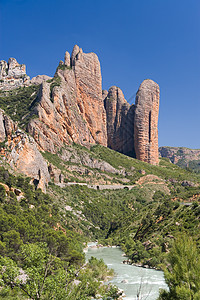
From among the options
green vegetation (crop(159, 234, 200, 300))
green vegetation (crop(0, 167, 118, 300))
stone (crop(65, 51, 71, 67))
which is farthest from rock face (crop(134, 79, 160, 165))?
green vegetation (crop(159, 234, 200, 300))

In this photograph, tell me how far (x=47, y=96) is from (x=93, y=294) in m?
81.4

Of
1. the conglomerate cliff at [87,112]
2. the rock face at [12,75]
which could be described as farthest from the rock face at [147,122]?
the rock face at [12,75]

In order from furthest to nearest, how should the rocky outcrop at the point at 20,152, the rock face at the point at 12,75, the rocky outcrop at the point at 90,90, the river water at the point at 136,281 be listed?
the rock face at the point at 12,75 → the rocky outcrop at the point at 90,90 → the rocky outcrop at the point at 20,152 → the river water at the point at 136,281

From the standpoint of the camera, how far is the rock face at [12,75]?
5904 inches

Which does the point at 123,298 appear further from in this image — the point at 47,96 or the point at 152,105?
the point at 152,105

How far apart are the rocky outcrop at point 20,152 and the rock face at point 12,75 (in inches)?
3937

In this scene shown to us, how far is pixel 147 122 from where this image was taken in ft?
436

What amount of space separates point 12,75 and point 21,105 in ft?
238

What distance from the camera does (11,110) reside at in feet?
321

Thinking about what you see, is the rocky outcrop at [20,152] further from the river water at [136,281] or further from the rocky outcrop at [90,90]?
the rocky outcrop at [90,90]

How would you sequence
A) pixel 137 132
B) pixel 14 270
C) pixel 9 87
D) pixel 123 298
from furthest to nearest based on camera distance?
pixel 9 87 → pixel 137 132 → pixel 123 298 → pixel 14 270

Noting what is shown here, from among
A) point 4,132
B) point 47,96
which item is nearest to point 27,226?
point 4,132

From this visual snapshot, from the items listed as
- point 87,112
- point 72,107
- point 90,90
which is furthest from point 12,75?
point 72,107

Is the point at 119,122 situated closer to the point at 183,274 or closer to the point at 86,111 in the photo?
the point at 86,111
